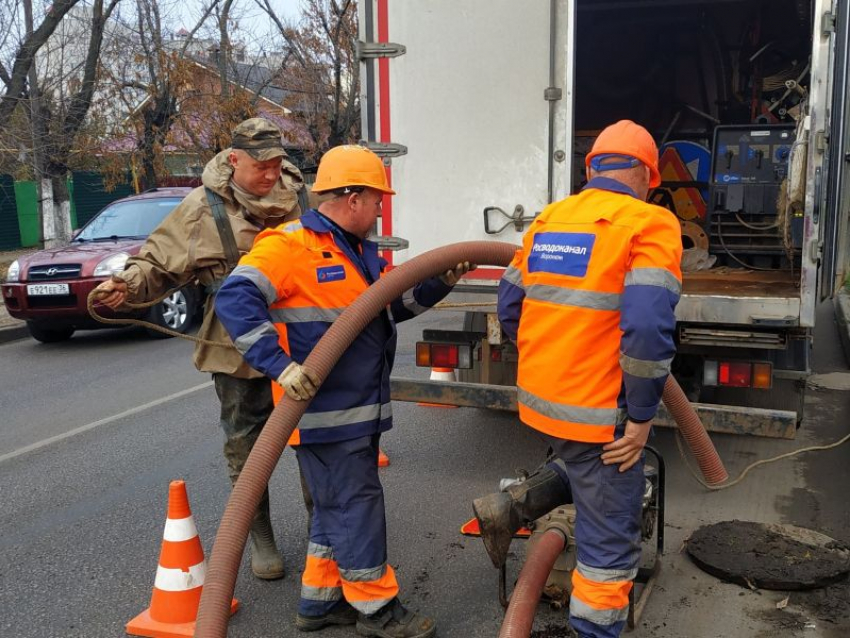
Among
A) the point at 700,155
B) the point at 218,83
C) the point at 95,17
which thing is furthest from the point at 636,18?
the point at 218,83

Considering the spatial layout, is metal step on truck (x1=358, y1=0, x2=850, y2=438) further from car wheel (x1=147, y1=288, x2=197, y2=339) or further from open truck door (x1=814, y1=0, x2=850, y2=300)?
car wheel (x1=147, y1=288, x2=197, y2=339)

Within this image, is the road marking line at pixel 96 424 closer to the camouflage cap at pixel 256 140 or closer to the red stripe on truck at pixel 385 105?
the red stripe on truck at pixel 385 105

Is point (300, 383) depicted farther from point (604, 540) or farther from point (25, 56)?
point (25, 56)

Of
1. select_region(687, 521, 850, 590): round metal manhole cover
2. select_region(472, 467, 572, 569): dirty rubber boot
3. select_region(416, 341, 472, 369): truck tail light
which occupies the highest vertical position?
select_region(416, 341, 472, 369): truck tail light

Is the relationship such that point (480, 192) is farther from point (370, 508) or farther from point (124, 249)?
point (124, 249)

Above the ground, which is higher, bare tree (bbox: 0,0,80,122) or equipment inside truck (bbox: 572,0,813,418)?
bare tree (bbox: 0,0,80,122)

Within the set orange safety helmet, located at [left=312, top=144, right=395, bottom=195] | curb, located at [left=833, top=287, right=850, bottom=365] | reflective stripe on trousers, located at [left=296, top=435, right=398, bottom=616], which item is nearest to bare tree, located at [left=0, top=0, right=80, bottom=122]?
curb, located at [left=833, top=287, right=850, bottom=365]

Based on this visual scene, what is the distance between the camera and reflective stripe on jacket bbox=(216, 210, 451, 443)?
10.0 feet

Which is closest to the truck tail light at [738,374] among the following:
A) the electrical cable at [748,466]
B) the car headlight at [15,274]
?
the electrical cable at [748,466]

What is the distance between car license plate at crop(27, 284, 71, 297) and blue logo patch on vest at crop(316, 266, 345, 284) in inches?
291

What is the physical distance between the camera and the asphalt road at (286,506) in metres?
3.49

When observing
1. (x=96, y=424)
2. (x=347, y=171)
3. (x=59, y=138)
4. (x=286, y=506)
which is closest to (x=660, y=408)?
(x=347, y=171)

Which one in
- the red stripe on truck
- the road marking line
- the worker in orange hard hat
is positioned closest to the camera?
the worker in orange hard hat

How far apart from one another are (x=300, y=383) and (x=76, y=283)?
24.9ft
